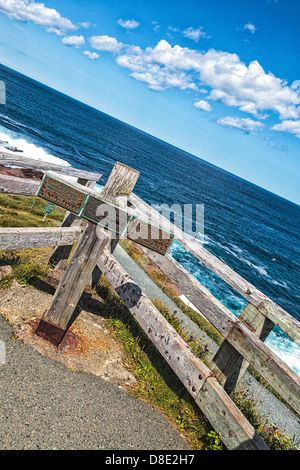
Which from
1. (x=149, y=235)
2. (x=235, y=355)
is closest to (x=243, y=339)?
(x=235, y=355)

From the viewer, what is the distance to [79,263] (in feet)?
12.4

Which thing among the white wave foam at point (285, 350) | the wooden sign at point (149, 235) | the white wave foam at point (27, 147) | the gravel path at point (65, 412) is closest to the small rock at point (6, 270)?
the gravel path at point (65, 412)

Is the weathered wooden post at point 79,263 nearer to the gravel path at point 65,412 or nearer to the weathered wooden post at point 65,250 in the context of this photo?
the gravel path at point 65,412

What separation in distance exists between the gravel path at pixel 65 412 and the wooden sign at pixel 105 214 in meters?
2.03

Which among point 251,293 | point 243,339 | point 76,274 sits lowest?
point 76,274

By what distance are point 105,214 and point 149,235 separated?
60cm

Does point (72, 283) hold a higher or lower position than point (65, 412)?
higher

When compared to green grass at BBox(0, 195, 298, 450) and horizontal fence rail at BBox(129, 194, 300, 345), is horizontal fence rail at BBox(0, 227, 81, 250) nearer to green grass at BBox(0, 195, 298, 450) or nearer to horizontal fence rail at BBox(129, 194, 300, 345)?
green grass at BBox(0, 195, 298, 450)

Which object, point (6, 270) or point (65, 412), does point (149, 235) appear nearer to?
point (65, 412)

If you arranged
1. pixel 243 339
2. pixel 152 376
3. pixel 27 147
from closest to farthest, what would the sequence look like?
pixel 243 339
pixel 152 376
pixel 27 147

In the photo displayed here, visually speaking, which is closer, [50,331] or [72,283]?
[72,283]

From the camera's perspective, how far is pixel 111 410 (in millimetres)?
3385

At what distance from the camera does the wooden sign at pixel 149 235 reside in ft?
10.6
